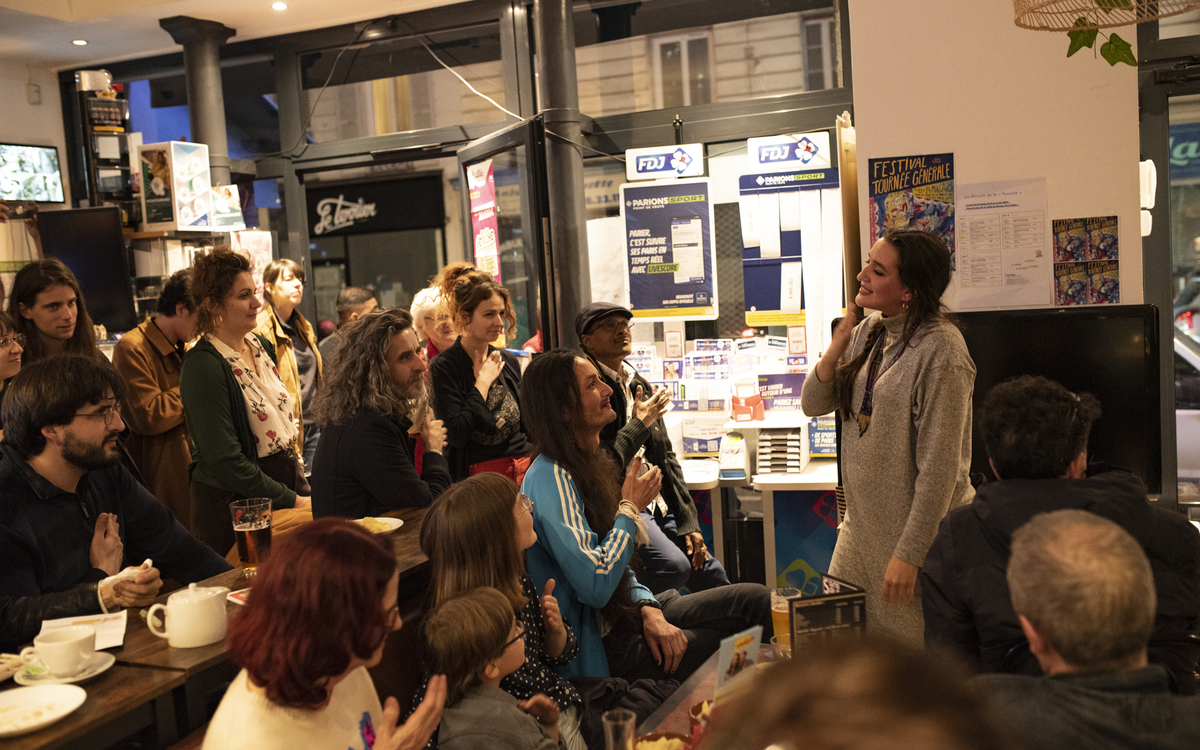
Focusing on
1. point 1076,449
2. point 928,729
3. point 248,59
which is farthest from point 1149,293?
point 248,59

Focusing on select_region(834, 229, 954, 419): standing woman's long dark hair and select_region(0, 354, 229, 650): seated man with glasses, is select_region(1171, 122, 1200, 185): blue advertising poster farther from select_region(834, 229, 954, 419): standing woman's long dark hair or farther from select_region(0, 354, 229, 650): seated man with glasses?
select_region(0, 354, 229, 650): seated man with glasses

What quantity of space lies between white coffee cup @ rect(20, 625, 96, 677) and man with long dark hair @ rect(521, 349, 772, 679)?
1.14 metres

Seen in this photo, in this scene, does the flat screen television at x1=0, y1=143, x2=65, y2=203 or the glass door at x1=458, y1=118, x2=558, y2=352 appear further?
the flat screen television at x1=0, y1=143, x2=65, y2=203

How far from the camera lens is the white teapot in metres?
1.78

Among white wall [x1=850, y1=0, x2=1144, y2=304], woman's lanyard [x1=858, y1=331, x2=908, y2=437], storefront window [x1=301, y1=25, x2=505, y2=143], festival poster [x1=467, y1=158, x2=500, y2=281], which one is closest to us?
woman's lanyard [x1=858, y1=331, x2=908, y2=437]

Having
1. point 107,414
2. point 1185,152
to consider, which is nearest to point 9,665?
point 107,414

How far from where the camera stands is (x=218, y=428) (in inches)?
123

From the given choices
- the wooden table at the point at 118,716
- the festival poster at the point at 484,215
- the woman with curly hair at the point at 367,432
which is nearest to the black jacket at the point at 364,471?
the woman with curly hair at the point at 367,432

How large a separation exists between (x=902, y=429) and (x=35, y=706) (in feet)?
6.99

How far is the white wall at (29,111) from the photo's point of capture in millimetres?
6367

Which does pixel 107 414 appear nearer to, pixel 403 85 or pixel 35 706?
pixel 35 706

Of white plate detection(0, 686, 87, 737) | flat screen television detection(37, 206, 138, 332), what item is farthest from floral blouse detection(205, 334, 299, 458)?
flat screen television detection(37, 206, 138, 332)

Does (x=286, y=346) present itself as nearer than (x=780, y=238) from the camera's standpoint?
Yes

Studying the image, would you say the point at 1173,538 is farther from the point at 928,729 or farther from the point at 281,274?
the point at 281,274
